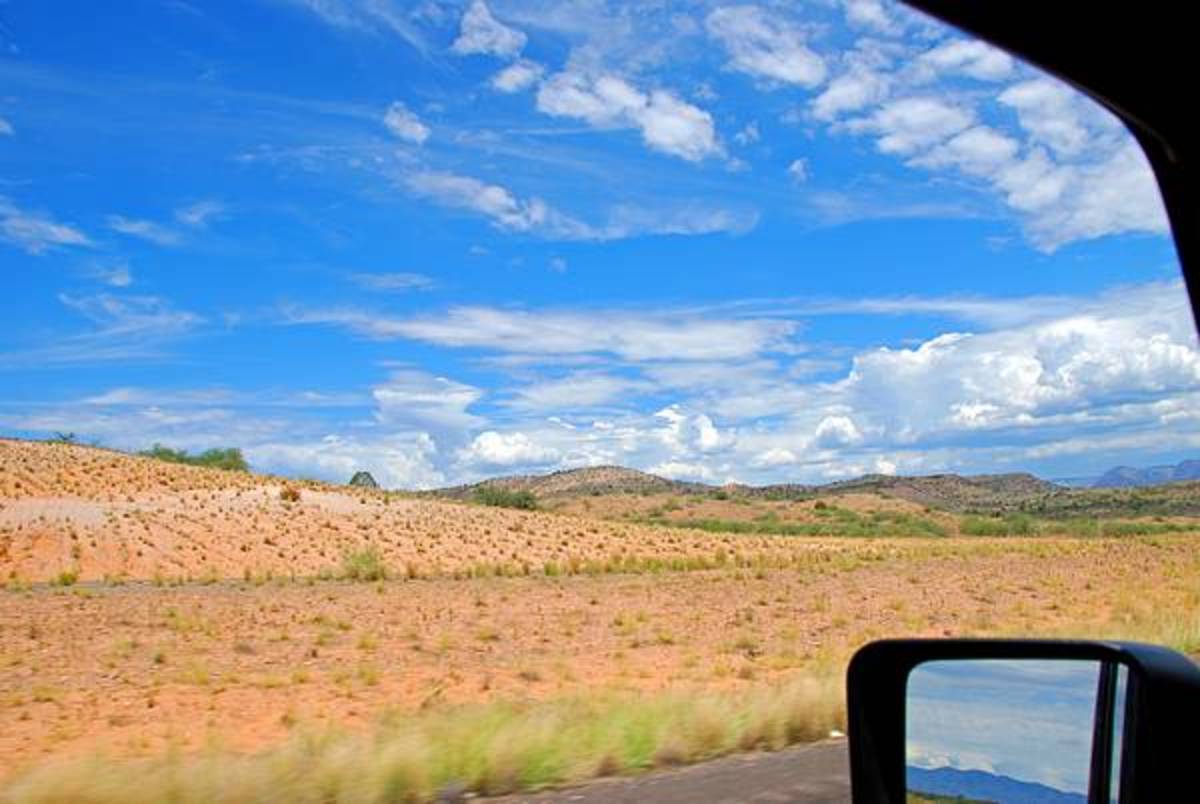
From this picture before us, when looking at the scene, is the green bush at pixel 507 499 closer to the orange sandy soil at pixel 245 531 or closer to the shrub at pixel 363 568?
the orange sandy soil at pixel 245 531

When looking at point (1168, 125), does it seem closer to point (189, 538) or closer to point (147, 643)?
point (147, 643)

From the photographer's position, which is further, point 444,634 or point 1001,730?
point 444,634

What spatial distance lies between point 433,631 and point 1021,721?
27.5 m

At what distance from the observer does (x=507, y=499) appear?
326ft

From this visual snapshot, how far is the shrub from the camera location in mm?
49188

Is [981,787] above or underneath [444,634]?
above

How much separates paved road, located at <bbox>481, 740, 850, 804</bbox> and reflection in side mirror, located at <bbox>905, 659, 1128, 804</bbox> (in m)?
4.68

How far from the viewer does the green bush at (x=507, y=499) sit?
3883 inches

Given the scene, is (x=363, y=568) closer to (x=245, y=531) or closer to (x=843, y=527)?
(x=245, y=531)

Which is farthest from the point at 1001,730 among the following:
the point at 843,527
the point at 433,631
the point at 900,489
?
the point at 900,489

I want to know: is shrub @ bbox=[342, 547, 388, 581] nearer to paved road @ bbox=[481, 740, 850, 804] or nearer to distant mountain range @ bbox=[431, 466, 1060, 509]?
paved road @ bbox=[481, 740, 850, 804]

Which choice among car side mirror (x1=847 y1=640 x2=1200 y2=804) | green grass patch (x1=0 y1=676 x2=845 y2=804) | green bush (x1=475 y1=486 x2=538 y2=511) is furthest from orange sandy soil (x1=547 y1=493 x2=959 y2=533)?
car side mirror (x1=847 y1=640 x2=1200 y2=804)

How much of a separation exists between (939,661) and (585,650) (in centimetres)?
2447

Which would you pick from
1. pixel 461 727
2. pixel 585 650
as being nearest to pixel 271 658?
pixel 585 650
